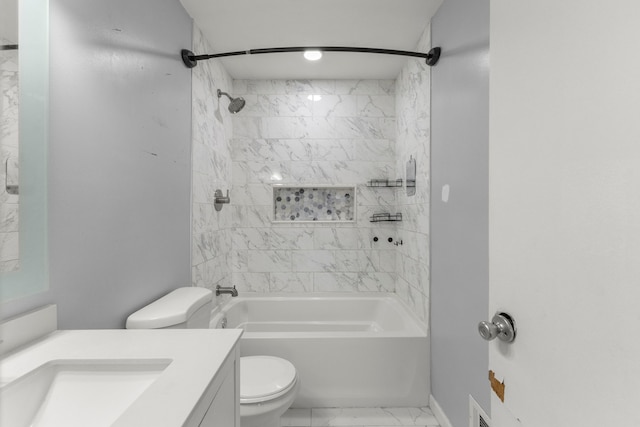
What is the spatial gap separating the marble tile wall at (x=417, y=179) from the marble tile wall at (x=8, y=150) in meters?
2.00

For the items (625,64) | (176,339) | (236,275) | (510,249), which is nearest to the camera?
(625,64)

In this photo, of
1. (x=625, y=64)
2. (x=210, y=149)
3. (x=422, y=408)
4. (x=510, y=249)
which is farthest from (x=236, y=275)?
(x=625, y=64)

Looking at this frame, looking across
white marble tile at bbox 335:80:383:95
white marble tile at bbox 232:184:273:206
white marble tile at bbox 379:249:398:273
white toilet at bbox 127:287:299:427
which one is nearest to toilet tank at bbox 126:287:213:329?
white toilet at bbox 127:287:299:427

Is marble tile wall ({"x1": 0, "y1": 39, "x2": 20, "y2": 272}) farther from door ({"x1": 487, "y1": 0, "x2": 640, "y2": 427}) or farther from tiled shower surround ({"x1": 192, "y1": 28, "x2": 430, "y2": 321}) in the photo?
tiled shower surround ({"x1": 192, "y1": 28, "x2": 430, "y2": 321})

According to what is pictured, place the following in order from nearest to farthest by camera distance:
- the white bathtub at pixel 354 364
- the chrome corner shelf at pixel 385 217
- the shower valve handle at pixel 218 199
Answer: the white bathtub at pixel 354 364, the shower valve handle at pixel 218 199, the chrome corner shelf at pixel 385 217

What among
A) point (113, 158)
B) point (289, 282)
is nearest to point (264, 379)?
point (113, 158)

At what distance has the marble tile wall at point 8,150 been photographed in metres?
0.84

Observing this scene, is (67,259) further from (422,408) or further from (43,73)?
(422,408)

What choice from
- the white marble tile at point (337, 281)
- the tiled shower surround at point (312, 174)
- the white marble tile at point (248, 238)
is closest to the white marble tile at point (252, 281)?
the tiled shower surround at point (312, 174)

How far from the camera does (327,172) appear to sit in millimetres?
3027

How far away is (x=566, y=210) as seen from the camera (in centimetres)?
54

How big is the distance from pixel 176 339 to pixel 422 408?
6.03 feet

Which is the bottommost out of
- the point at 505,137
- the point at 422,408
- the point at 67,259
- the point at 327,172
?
the point at 422,408

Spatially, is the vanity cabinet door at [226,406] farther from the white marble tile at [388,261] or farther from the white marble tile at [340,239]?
the white marble tile at [388,261]
